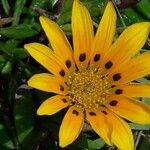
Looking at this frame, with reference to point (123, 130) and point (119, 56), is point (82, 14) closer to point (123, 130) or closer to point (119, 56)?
point (119, 56)

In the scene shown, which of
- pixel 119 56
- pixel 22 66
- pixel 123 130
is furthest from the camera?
pixel 22 66

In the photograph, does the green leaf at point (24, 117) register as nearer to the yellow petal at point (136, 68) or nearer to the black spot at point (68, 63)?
the black spot at point (68, 63)

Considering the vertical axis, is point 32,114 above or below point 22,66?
below

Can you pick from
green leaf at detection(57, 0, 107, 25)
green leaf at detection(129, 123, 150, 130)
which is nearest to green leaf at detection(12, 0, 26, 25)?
green leaf at detection(57, 0, 107, 25)

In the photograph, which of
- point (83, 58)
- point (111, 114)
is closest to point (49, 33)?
point (83, 58)

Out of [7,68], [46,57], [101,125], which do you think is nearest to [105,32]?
[46,57]

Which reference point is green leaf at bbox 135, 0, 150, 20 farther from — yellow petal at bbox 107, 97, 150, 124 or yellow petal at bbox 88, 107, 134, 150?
yellow petal at bbox 88, 107, 134, 150
